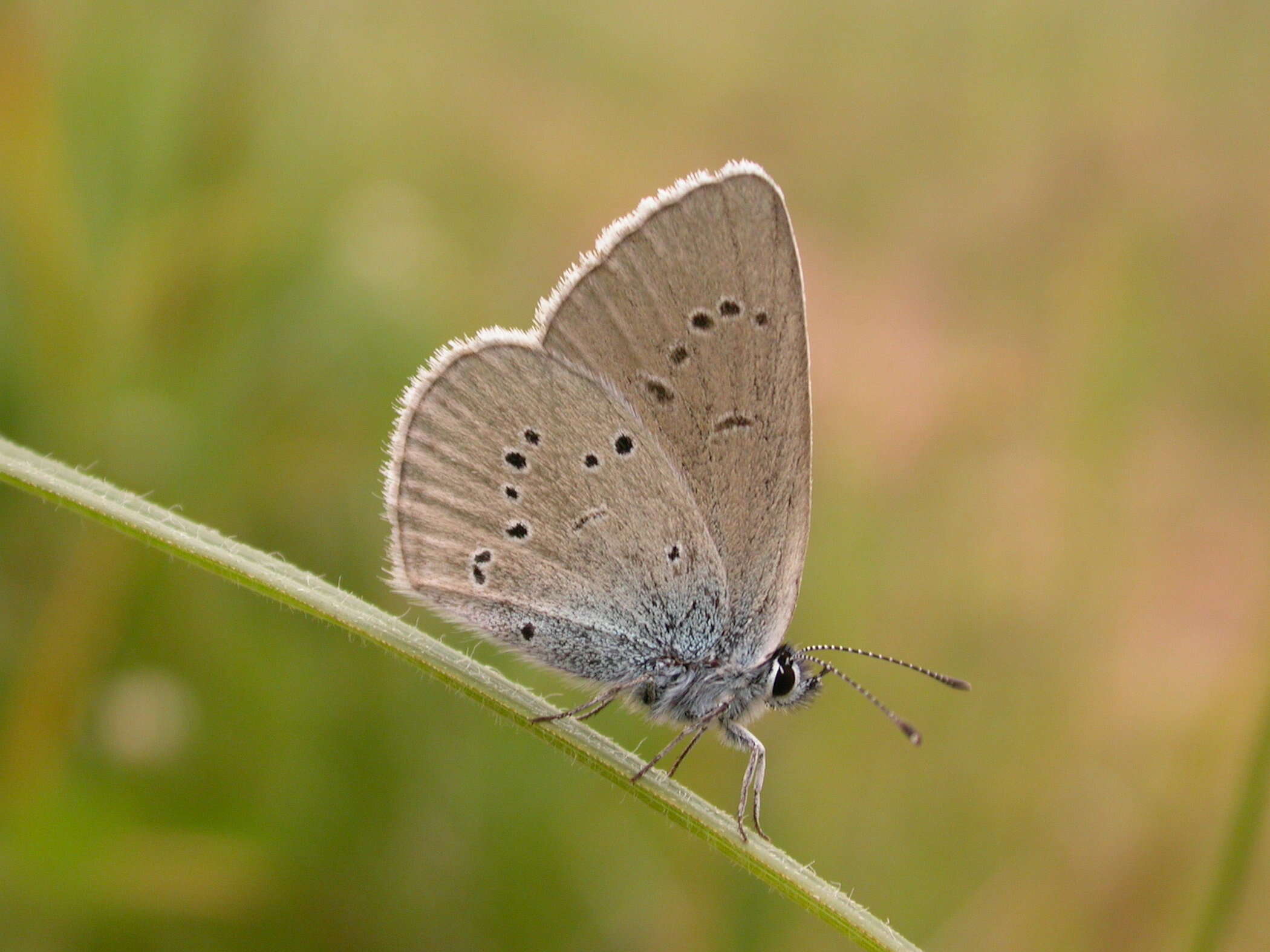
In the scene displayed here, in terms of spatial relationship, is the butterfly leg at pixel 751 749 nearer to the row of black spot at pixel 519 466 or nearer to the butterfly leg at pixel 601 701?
the butterfly leg at pixel 601 701

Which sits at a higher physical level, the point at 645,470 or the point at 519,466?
the point at 645,470

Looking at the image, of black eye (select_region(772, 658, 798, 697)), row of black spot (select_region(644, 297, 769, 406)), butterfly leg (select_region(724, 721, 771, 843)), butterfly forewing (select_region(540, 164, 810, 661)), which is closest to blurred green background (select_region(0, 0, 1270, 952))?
butterfly leg (select_region(724, 721, 771, 843))

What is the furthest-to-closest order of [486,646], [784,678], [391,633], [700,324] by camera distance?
1. [486,646]
2. [784,678]
3. [700,324]
4. [391,633]

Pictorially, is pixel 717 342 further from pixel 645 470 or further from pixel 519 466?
pixel 519 466

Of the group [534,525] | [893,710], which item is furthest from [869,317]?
[534,525]

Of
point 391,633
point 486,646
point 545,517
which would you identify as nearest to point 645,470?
point 545,517

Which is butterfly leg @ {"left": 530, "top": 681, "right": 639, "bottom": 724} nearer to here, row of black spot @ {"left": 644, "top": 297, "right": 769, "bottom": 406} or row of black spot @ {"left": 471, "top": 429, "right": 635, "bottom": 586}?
row of black spot @ {"left": 471, "top": 429, "right": 635, "bottom": 586}

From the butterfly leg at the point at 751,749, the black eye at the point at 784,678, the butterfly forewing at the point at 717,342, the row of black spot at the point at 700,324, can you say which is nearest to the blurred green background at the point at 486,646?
the butterfly leg at the point at 751,749
